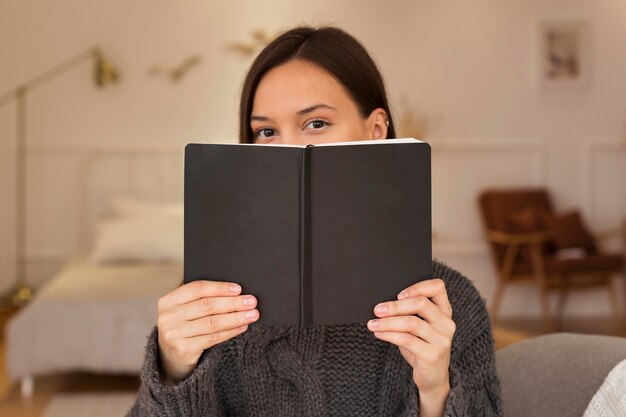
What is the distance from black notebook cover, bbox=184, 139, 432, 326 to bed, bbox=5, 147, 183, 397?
2.68 metres

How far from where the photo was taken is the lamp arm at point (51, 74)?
5250 mm

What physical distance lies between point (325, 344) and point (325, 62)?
1.59 ft

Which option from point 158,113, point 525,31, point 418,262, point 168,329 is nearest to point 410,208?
point 418,262

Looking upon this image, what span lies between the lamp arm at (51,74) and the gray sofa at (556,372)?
4300mm

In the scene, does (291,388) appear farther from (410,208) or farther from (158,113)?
(158,113)

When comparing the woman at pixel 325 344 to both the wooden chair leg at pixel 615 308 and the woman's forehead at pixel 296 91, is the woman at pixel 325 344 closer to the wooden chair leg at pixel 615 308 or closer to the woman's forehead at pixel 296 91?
the woman's forehead at pixel 296 91

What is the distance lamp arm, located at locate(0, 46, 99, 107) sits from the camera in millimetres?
5250

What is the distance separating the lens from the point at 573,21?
5.60 m

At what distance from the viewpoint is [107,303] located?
3.77 meters

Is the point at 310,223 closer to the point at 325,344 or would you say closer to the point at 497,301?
the point at 325,344

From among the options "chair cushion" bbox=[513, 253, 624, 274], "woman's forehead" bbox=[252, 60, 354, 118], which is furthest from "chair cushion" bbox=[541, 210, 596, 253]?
"woman's forehead" bbox=[252, 60, 354, 118]

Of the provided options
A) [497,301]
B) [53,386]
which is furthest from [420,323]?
[497,301]

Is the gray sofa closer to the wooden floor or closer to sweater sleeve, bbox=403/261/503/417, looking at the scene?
sweater sleeve, bbox=403/261/503/417

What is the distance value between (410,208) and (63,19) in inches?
180
